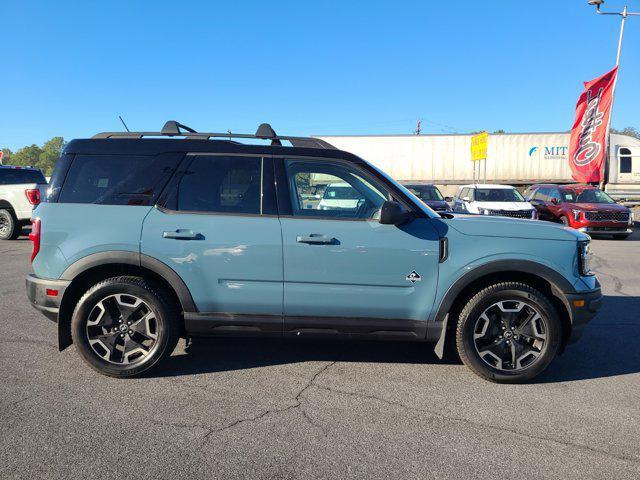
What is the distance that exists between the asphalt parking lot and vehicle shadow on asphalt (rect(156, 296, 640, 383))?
2 cm

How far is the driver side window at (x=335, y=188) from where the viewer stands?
382 cm

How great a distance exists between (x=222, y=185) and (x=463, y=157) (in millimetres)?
25853

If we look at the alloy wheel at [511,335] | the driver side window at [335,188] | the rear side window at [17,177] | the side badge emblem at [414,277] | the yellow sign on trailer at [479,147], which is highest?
the yellow sign on trailer at [479,147]

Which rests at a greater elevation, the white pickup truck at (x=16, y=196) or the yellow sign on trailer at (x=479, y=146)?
the yellow sign on trailer at (x=479, y=146)

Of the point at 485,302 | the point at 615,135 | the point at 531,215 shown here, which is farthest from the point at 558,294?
the point at 615,135

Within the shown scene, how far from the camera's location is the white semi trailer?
27734 millimetres

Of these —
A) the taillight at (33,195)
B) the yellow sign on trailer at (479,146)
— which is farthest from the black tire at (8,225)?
the yellow sign on trailer at (479,146)

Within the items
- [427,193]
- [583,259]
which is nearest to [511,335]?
[583,259]

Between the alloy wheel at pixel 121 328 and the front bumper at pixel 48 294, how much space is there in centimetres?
29

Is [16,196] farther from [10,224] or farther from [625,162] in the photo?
[625,162]

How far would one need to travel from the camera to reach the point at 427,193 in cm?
1556

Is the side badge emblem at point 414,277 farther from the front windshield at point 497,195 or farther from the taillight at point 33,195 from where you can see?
the front windshield at point 497,195

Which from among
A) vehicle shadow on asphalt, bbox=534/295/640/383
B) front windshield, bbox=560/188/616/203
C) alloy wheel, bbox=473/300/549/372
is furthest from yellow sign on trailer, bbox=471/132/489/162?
alloy wheel, bbox=473/300/549/372

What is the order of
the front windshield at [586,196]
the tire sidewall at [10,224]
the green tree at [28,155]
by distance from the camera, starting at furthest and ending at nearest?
Answer: 1. the green tree at [28,155]
2. the front windshield at [586,196]
3. the tire sidewall at [10,224]
